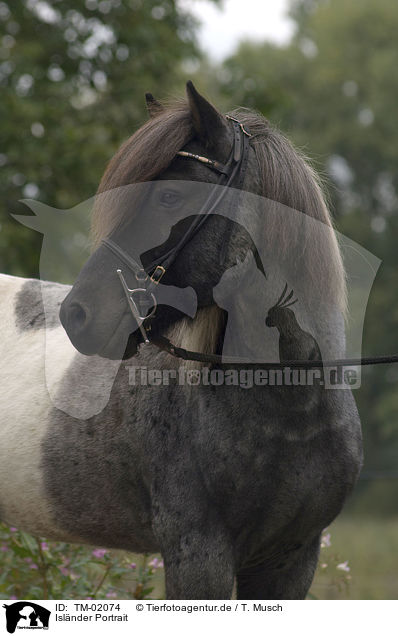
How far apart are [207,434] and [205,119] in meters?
1.21

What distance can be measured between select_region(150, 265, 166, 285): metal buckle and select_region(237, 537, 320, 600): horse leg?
1352 millimetres

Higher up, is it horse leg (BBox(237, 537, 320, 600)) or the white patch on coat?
the white patch on coat

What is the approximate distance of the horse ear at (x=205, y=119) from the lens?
263cm

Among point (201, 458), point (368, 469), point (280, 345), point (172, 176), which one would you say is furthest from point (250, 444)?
point (368, 469)

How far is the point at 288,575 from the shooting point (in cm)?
309

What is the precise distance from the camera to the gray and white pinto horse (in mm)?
2645

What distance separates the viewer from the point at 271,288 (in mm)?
2701

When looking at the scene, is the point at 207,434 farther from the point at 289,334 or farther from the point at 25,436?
the point at 25,436

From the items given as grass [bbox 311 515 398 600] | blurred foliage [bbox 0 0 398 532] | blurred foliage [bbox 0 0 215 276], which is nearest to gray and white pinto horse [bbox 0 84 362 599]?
grass [bbox 311 515 398 600]

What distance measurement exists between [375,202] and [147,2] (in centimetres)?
1208

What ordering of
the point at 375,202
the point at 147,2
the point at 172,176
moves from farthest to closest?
the point at 375,202 < the point at 147,2 < the point at 172,176

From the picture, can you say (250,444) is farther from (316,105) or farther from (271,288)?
(316,105)
